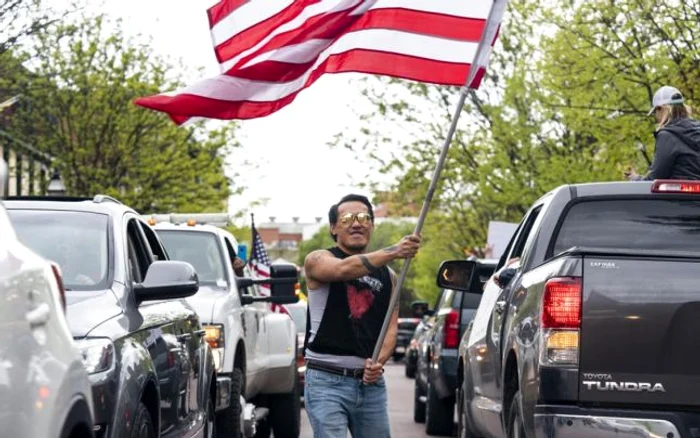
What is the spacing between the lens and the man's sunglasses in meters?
8.36

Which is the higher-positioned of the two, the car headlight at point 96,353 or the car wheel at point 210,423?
the car headlight at point 96,353

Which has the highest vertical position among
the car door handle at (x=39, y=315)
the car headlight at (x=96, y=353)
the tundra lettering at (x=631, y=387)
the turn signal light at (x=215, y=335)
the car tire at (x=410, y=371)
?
the car door handle at (x=39, y=315)

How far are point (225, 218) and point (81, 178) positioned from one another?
75.1 feet

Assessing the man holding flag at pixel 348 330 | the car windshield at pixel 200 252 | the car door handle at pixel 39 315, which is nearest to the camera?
the car door handle at pixel 39 315

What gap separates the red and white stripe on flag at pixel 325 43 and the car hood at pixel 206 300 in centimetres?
349

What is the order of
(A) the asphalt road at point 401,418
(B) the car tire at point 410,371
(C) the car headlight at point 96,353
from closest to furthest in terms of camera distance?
1. (C) the car headlight at point 96,353
2. (A) the asphalt road at point 401,418
3. (B) the car tire at point 410,371

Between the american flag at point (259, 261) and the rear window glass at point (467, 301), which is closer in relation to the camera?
the rear window glass at point (467, 301)

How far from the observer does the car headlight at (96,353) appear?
6766 mm

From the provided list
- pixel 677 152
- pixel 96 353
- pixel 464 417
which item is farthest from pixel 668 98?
pixel 96 353

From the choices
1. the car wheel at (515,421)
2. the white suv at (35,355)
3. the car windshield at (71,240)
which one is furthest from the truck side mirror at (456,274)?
the white suv at (35,355)

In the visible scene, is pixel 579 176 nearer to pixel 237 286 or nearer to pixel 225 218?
pixel 225 218

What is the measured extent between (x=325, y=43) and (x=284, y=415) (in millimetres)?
7308

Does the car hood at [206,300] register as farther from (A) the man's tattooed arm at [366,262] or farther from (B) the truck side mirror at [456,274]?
(A) the man's tattooed arm at [366,262]

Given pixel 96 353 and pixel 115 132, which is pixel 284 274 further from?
pixel 115 132
